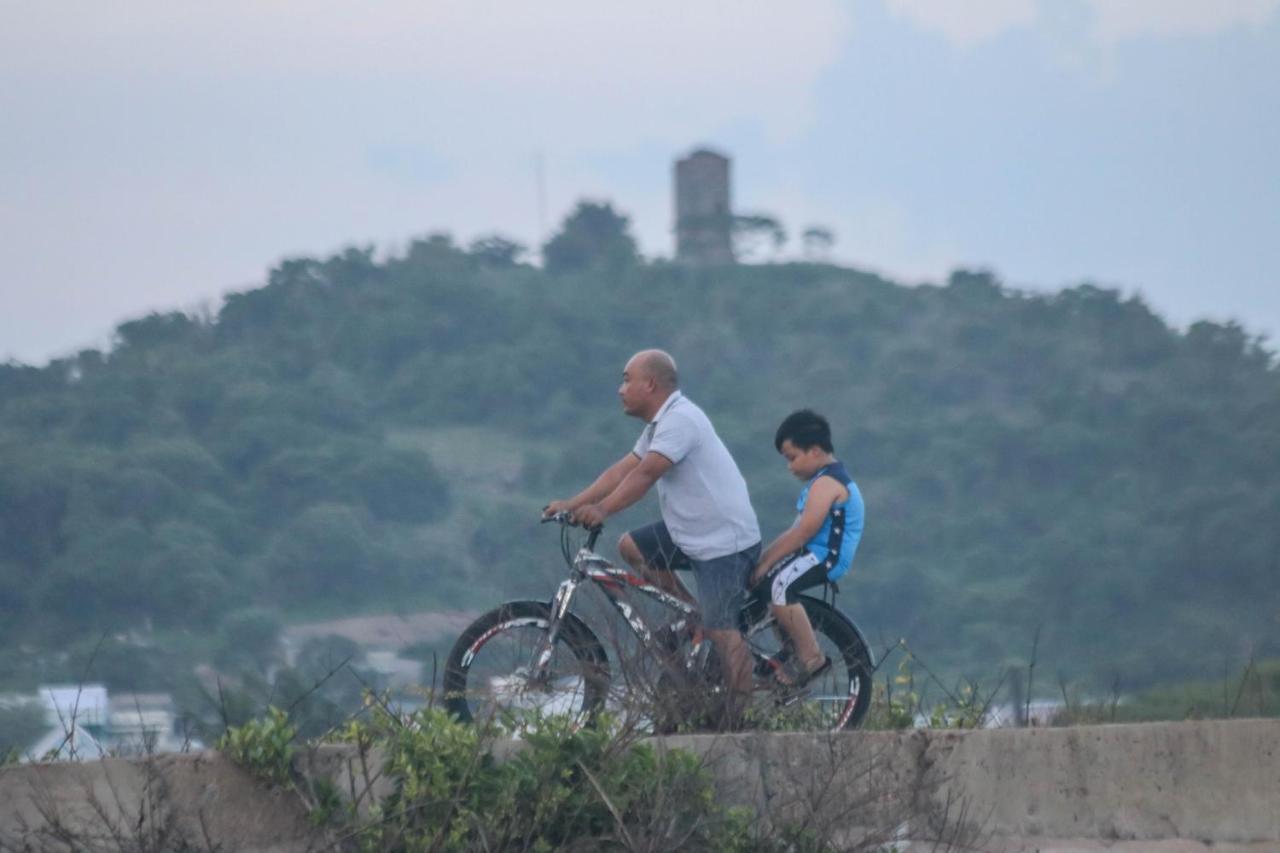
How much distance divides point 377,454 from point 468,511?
998 centimetres

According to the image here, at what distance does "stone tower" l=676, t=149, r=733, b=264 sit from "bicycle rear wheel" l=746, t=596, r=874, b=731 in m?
114

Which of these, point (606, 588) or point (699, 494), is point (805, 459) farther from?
point (606, 588)

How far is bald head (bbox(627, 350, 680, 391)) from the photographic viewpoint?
769cm

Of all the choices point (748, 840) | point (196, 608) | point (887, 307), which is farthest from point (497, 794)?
point (887, 307)

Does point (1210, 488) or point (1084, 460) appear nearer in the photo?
point (1210, 488)

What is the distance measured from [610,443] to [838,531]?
228 ft

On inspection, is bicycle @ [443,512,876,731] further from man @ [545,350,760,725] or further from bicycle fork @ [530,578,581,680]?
man @ [545,350,760,725]

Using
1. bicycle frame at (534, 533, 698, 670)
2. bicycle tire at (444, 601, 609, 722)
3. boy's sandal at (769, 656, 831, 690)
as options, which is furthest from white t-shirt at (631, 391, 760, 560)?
bicycle tire at (444, 601, 609, 722)

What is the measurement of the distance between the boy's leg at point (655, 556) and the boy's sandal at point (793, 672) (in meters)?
0.43

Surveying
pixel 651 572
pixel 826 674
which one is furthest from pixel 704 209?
pixel 826 674

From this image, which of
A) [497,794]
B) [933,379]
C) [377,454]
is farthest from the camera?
[933,379]

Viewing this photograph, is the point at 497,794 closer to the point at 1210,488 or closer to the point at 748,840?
the point at 748,840

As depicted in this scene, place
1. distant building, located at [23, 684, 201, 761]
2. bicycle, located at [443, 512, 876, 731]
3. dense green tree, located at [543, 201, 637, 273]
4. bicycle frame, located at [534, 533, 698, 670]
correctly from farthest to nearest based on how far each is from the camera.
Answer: dense green tree, located at [543, 201, 637, 273], bicycle frame, located at [534, 533, 698, 670], bicycle, located at [443, 512, 876, 731], distant building, located at [23, 684, 201, 761]

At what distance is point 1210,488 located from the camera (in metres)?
81.0
